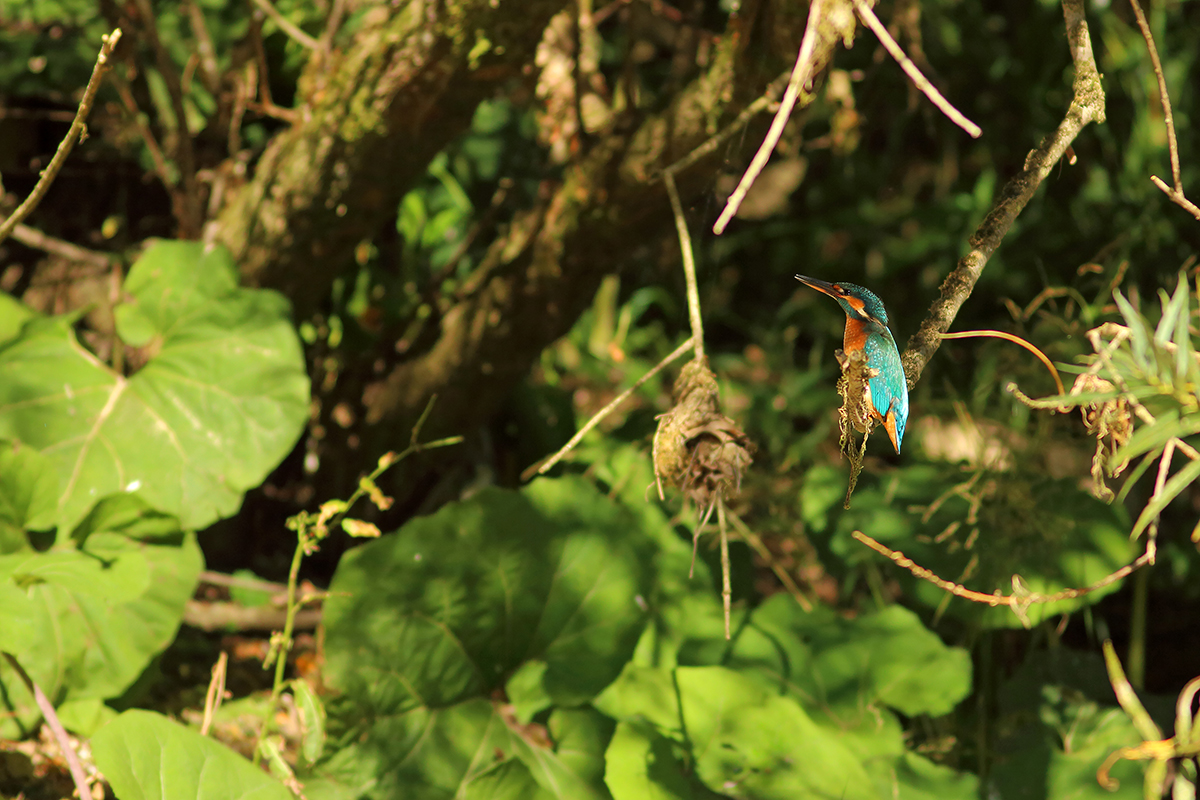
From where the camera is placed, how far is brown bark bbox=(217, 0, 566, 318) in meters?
1.25

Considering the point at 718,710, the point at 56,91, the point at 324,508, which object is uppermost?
the point at 56,91

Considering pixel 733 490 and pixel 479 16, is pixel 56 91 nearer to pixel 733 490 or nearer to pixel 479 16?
pixel 479 16

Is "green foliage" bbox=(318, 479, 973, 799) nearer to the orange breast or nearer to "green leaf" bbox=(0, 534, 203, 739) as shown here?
"green leaf" bbox=(0, 534, 203, 739)

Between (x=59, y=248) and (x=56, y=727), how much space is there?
0.96 m

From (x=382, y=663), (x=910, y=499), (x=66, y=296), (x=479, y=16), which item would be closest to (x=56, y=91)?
(x=66, y=296)

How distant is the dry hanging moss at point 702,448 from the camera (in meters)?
0.81

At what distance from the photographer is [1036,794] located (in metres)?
1.21

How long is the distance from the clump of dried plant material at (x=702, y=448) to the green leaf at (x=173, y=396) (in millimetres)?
723

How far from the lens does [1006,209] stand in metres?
0.67

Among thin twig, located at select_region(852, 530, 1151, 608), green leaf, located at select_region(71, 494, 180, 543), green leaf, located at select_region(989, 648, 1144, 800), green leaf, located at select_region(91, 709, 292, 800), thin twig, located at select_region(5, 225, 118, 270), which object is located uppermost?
thin twig, located at select_region(852, 530, 1151, 608)

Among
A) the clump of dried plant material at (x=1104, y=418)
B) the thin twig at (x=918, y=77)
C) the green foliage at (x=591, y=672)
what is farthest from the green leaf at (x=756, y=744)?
the thin twig at (x=918, y=77)

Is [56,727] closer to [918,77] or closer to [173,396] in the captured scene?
[173,396]

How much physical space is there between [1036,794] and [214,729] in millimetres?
1174

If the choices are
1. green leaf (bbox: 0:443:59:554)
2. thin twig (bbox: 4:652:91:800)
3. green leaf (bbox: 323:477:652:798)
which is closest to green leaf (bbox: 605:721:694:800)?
green leaf (bbox: 323:477:652:798)
